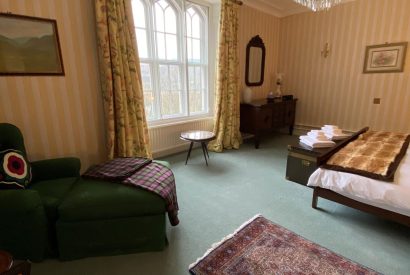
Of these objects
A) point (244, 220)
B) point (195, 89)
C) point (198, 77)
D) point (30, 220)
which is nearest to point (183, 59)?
point (198, 77)

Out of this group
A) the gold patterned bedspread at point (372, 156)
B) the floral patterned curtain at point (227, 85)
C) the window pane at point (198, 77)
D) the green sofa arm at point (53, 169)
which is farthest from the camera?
the window pane at point (198, 77)

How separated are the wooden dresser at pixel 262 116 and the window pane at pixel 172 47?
1.56 m

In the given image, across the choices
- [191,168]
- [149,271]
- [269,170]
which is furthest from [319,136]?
[149,271]

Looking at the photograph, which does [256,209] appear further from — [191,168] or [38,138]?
A: [38,138]

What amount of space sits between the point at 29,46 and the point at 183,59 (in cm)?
198

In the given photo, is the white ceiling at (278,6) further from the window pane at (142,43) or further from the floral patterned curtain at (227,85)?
the window pane at (142,43)

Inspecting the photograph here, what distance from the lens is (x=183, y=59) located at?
3.54 meters

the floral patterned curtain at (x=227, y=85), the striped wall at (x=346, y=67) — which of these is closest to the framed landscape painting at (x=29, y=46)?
the floral patterned curtain at (x=227, y=85)

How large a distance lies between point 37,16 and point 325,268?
3.19m

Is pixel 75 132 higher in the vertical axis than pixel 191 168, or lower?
higher

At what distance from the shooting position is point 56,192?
1.68 metres

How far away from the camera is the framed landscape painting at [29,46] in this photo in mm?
2000

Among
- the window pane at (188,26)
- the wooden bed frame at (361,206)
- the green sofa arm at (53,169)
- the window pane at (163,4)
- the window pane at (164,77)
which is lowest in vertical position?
the wooden bed frame at (361,206)

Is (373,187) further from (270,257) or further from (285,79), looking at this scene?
(285,79)
